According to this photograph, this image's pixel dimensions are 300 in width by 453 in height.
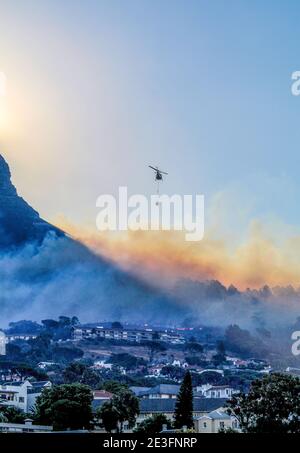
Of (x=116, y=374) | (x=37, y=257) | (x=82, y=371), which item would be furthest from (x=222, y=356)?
(x=37, y=257)

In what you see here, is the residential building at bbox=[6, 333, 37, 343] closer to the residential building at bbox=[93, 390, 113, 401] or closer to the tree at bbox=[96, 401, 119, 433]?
the residential building at bbox=[93, 390, 113, 401]

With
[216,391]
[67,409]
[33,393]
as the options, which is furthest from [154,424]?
[216,391]

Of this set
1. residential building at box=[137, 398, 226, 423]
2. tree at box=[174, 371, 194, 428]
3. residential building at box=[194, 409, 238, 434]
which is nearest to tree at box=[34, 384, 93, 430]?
residential building at box=[137, 398, 226, 423]

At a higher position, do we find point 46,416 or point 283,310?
point 283,310

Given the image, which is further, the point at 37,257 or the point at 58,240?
the point at 37,257

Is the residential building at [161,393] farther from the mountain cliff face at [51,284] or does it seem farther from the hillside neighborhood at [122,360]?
the mountain cliff face at [51,284]

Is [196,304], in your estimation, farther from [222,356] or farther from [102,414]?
[102,414]
